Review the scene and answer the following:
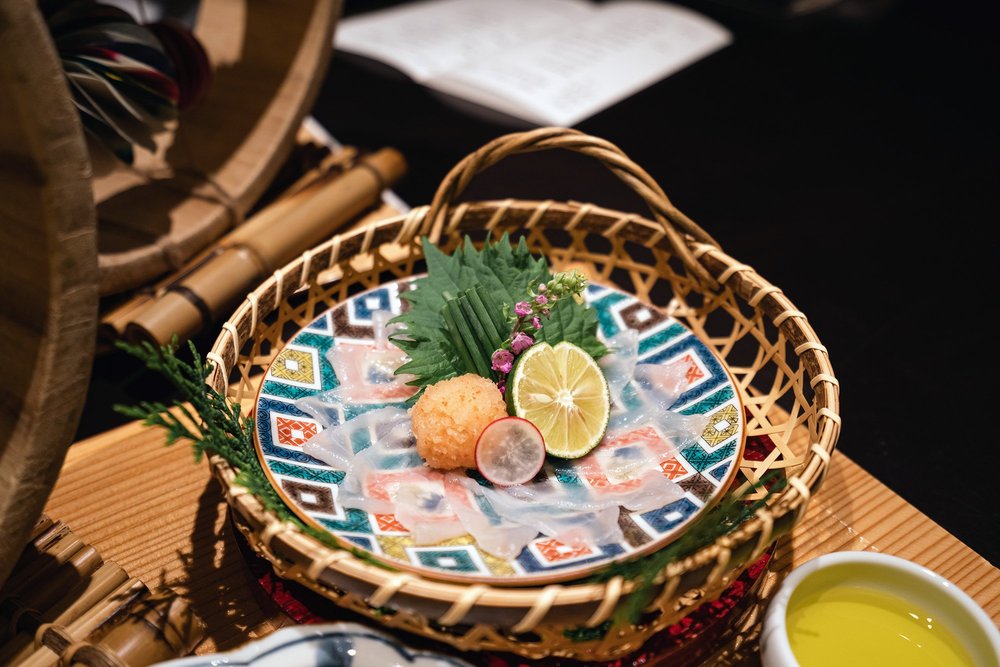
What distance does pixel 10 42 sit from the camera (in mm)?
836

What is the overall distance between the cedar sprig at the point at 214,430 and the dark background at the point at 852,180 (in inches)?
27.2

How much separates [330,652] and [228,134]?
1.65 meters

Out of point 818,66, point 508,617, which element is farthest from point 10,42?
point 818,66

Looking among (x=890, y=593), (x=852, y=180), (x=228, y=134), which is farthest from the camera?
(x=852, y=180)

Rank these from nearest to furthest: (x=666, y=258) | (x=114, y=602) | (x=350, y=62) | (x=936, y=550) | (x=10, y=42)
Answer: (x=10, y=42)
(x=114, y=602)
(x=936, y=550)
(x=666, y=258)
(x=350, y=62)

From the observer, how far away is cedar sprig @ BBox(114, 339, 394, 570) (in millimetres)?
1082

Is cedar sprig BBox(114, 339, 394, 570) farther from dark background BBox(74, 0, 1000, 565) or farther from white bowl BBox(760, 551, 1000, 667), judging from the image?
dark background BBox(74, 0, 1000, 565)

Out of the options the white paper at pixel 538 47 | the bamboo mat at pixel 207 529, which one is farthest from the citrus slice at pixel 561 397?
the white paper at pixel 538 47

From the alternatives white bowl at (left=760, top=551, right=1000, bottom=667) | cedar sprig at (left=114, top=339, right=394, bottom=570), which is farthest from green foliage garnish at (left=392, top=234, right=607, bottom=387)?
white bowl at (left=760, top=551, right=1000, bottom=667)

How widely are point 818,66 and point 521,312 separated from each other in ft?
7.89

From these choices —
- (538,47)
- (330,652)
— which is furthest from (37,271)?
(538,47)

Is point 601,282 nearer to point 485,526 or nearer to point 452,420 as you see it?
point 452,420

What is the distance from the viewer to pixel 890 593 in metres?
1.13

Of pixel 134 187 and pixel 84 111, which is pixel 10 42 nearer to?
pixel 84 111
